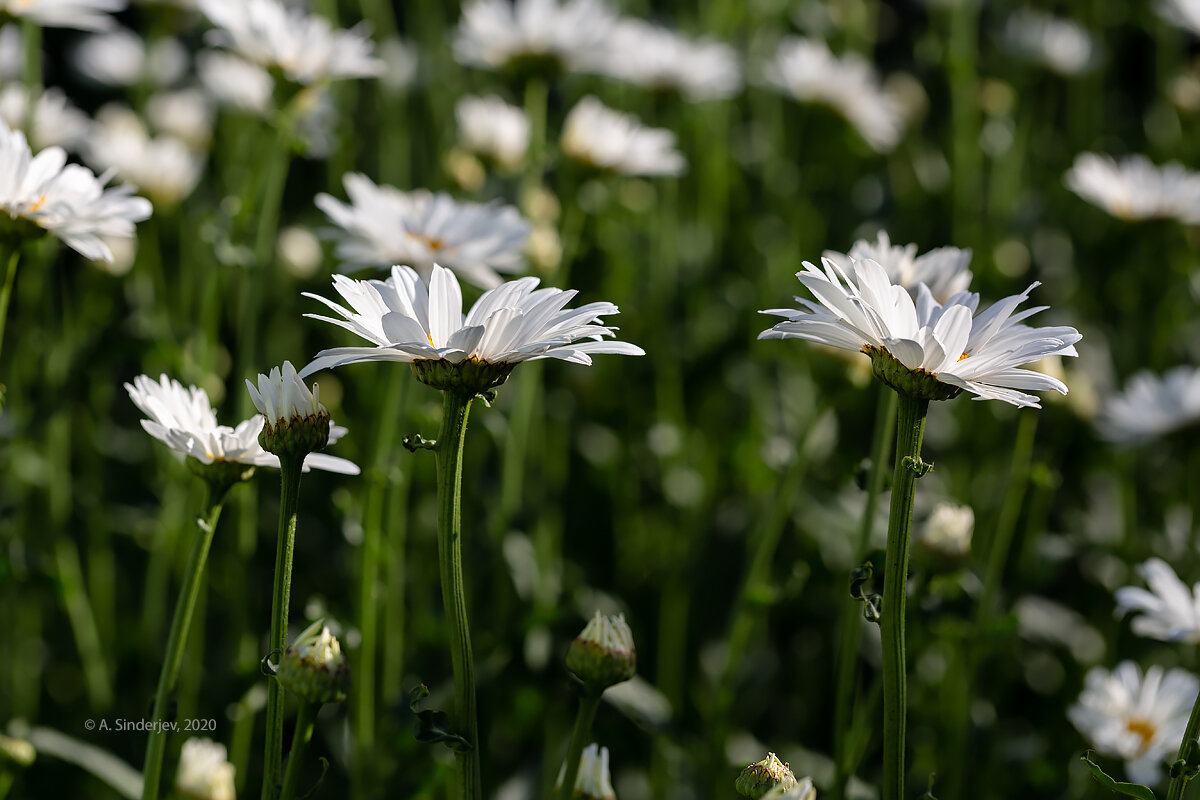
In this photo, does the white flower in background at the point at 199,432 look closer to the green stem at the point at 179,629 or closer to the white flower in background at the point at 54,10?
the green stem at the point at 179,629

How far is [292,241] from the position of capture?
96.5 inches

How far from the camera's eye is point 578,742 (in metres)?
1.05

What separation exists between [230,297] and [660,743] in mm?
1743

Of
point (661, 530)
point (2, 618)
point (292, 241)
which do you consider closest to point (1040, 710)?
point (661, 530)

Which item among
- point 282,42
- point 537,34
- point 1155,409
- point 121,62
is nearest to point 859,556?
point 1155,409

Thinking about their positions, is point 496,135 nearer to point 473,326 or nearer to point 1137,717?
point 473,326

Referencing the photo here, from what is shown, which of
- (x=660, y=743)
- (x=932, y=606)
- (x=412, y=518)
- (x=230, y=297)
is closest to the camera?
(x=932, y=606)

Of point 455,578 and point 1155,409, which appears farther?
point 1155,409

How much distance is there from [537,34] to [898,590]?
1.68 m

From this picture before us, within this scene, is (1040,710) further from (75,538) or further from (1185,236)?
(75,538)

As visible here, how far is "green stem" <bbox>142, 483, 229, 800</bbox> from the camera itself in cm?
105

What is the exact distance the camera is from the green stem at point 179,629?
3.46 ft

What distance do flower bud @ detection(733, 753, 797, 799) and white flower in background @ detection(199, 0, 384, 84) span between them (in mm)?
1360

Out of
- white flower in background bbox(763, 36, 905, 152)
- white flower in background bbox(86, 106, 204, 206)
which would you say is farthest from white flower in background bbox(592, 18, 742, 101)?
white flower in background bbox(86, 106, 204, 206)
